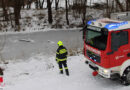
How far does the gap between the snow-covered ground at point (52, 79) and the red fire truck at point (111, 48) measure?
73 centimetres

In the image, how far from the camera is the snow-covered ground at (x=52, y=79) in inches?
269

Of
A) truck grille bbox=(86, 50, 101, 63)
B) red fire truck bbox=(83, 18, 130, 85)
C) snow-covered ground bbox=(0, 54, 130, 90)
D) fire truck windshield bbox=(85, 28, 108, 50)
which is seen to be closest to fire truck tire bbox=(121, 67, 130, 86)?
red fire truck bbox=(83, 18, 130, 85)

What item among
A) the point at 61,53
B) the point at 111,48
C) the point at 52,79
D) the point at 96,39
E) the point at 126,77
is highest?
the point at 96,39

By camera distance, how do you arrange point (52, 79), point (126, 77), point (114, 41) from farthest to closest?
point (52, 79), point (126, 77), point (114, 41)

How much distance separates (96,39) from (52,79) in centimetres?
274

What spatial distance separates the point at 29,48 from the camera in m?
14.5

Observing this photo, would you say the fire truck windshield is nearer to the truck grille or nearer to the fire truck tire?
the truck grille

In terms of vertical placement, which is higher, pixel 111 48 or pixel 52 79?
pixel 111 48

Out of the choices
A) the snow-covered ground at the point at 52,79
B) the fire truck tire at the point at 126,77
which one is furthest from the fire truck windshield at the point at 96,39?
the snow-covered ground at the point at 52,79

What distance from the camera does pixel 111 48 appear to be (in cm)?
604

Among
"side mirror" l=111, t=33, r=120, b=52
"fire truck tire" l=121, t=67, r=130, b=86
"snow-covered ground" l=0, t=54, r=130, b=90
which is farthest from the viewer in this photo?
"snow-covered ground" l=0, t=54, r=130, b=90

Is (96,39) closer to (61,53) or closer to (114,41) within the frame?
(114,41)

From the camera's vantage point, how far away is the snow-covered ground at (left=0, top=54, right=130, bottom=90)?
22.4 feet

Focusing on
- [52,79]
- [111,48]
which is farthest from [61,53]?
[111,48]
